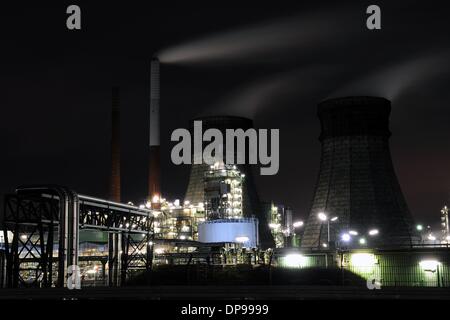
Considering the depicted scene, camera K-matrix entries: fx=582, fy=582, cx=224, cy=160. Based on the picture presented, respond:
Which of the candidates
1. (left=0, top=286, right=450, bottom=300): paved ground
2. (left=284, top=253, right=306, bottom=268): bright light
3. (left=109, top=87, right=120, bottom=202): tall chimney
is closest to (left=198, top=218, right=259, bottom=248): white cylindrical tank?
(left=109, top=87, right=120, bottom=202): tall chimney

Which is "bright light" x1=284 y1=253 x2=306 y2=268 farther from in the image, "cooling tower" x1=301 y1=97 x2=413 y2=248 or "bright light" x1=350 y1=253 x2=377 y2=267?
"cooling tower" x1=301 y1=97 x2=413 y2=248

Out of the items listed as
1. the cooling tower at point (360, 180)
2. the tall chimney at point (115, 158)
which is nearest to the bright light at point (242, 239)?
the cooling tower at point (360, 180)

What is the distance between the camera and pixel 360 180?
266ft

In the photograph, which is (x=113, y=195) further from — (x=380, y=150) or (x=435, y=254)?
(x=435, y=254)

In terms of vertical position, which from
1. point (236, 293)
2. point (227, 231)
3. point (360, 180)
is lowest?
point (236, 293)

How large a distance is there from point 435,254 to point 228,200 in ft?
105

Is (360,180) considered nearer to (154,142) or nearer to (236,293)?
(154,142)

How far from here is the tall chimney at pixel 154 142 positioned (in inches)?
3351

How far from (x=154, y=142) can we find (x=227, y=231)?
1980 cm

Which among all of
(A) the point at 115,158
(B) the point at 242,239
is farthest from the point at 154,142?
(B) the point at 242,239

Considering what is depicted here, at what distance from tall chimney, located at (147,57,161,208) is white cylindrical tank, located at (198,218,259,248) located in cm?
1168

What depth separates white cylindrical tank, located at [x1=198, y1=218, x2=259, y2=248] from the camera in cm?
7481
